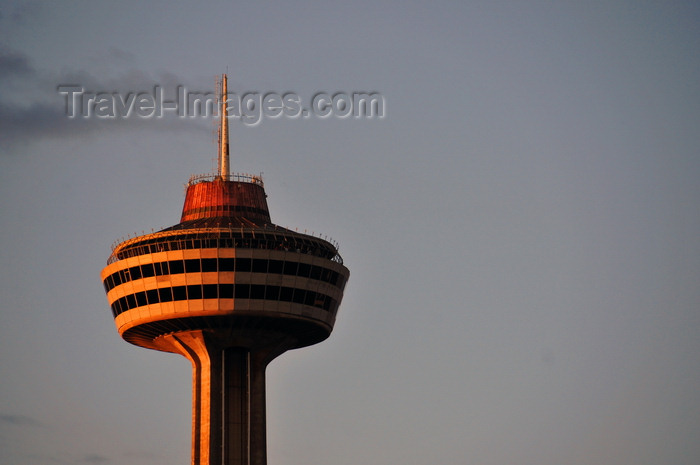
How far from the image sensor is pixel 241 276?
168 metres

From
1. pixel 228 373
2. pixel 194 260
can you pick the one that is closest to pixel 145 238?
pixel 194 260

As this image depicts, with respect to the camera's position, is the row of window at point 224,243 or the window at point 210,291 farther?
the row of window at point 224,243

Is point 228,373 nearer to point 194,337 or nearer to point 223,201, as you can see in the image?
point 194,337

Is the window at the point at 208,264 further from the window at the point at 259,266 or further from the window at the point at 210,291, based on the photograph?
the window at the point at 259,266

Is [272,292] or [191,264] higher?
[191,264]

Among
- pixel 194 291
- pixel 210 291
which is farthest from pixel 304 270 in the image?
pixel 194 291

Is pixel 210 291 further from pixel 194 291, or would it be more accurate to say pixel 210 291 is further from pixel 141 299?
pixel 141 299

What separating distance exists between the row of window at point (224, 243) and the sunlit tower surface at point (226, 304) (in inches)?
4.2

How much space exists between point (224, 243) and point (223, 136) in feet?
69.1

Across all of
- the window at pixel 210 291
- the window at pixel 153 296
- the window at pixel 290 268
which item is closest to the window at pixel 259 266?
the window at pixel 290 268

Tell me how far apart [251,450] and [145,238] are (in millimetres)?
25750

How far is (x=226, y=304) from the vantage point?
6585 inches

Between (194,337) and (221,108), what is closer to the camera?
(194,337)

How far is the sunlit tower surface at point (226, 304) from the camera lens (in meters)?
168
